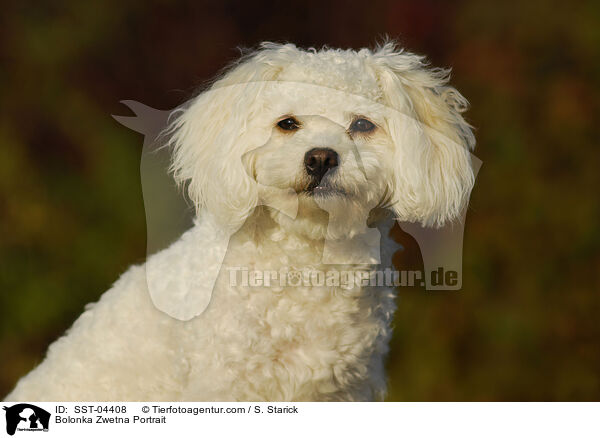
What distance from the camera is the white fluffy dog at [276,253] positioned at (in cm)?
283

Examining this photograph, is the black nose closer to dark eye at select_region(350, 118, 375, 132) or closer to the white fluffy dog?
the white fluffy dog

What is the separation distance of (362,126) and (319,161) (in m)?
0.35

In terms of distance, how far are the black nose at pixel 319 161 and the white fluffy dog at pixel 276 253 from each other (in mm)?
42

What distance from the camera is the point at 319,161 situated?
265 cm

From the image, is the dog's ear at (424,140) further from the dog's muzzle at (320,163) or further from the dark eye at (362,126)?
the dog's muzzle at (320,163)

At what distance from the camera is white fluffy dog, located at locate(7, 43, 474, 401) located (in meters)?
2.83
